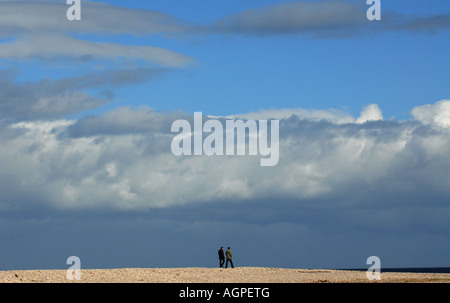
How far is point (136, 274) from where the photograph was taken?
5359cm
